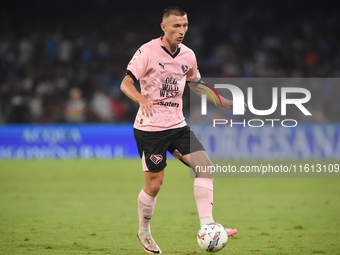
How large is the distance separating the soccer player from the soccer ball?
0.67 feet

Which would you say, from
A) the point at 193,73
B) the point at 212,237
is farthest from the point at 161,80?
the point at 212,237

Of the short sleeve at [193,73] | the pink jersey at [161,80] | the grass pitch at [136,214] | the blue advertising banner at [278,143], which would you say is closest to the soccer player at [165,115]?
the pink jersey at [161,80]

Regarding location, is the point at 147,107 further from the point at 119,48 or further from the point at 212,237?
the point at 119,48

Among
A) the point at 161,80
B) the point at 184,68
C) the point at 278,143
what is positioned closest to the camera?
the point at 161,80

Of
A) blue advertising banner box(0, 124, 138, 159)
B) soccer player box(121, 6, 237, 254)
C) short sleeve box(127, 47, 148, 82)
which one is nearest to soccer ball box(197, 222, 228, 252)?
soccer player box(121, 6, 237, 254)

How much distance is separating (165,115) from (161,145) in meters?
0.30

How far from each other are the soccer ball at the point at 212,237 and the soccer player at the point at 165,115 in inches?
8.0

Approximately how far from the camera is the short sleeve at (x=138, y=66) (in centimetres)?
532

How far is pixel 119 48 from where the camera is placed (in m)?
21.0

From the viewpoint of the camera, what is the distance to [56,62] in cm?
2017

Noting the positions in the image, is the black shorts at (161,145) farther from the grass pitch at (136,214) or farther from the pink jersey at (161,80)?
the grass pitch at (136,214)

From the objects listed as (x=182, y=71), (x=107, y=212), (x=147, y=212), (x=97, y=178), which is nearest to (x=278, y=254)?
(x=147, y=212)

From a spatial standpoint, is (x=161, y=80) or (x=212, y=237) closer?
(x=212, y=237)

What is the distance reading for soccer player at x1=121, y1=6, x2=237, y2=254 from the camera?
5387 mm
